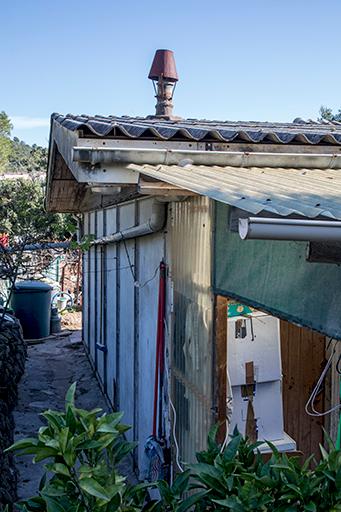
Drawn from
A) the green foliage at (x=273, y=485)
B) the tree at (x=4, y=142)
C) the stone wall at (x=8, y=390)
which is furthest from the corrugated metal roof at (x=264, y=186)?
the tree at (x=4, y=142)

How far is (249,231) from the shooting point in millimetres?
2104

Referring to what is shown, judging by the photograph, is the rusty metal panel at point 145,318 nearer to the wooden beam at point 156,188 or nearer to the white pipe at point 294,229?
the wooden beam at point 156,188

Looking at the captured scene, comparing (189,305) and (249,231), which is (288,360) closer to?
(189,305)

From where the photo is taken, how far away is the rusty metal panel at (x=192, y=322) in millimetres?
4289

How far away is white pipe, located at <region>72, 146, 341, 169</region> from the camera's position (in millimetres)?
4375

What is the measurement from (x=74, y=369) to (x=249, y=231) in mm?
10993

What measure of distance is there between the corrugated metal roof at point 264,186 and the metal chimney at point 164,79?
4.27 meters

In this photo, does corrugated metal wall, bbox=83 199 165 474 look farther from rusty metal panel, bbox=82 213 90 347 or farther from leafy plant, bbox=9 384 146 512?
leafy plant, bbox=9 384 146 512

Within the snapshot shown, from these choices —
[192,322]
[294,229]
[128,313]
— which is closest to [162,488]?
[294,229]

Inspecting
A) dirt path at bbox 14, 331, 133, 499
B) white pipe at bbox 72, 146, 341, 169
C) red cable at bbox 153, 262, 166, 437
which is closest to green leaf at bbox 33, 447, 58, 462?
white pipe at bbox 72, 146, 341, 169

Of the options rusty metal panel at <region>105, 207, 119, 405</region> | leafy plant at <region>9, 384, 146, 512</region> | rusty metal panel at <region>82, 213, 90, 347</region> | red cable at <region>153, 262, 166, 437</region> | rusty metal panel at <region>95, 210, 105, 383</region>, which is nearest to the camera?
leafy plant at <region>9, 384, 146, 512</region>

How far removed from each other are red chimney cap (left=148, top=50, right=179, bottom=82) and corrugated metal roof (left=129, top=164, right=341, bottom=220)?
4.47 m

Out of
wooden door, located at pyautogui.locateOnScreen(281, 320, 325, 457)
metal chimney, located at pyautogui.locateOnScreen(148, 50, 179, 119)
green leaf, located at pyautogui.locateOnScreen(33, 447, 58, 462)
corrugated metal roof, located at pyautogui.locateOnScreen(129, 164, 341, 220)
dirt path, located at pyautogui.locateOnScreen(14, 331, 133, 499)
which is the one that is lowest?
dirt path, located at pyautogui.locateOnScreen(14, 331, 133, 499)

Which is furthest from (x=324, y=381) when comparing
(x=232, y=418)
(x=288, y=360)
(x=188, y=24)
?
(x=188, y=24)
